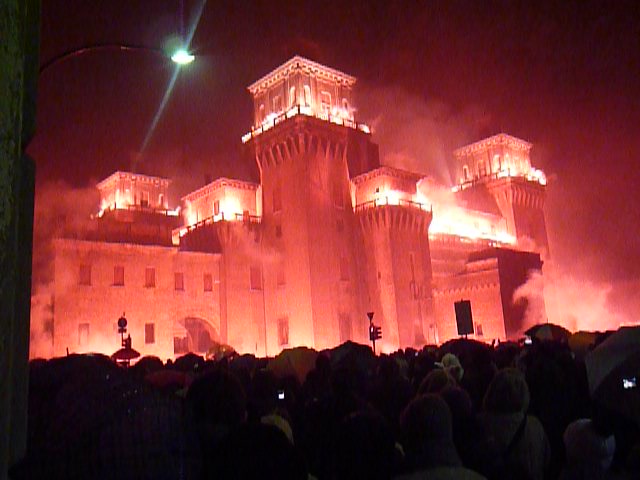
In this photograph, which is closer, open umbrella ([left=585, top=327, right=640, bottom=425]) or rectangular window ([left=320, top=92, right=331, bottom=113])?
open umbrella ([left=585, top=327, right=640, bottom=425])

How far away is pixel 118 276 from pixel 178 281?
13.4 ft

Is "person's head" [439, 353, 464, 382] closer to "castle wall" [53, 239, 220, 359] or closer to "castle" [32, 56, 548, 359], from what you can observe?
"castle wall" [53, 239, 220, 359]

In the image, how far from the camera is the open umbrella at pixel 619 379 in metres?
3.65

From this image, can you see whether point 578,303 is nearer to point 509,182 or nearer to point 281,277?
point 509,182

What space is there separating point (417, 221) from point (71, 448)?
41838 millimetres

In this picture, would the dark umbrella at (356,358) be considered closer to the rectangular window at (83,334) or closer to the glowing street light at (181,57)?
the glowing street light at (181,57)

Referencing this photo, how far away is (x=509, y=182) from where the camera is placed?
2367 inches

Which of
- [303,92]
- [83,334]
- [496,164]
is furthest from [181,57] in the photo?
[496,164]

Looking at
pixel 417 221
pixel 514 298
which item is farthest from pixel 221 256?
pixel 514 298

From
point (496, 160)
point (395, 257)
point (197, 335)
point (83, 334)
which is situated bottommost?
point (197, 335)

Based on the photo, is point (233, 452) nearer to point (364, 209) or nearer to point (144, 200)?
point (364, 209)

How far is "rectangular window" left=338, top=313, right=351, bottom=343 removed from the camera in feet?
126

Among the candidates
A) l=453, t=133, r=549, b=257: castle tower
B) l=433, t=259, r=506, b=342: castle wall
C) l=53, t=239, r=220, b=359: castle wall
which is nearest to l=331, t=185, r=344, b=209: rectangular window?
l=53, t=239, r=220, b=359: castle wall

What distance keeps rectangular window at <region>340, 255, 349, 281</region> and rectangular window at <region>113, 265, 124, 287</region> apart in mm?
14792
